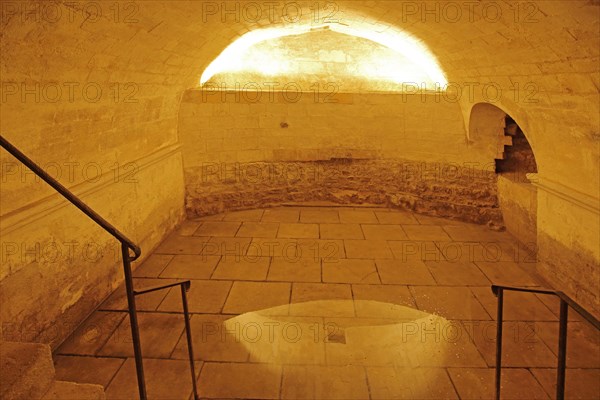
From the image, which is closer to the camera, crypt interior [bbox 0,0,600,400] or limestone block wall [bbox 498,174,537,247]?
crypt interior [bbox 0,0,600,400]

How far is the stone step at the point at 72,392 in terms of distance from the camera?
2.04 meters

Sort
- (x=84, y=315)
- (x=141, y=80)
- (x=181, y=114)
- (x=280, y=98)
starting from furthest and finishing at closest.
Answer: (x=280, y=98) < (x=181, y=114) < (x=141, y=80) < (x=84, y=315)

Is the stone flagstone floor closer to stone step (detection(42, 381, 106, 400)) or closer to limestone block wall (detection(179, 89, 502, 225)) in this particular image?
limestone block wall (detection(179, 89, 502, 225))

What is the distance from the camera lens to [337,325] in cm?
421

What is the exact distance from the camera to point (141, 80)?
5.03 metres

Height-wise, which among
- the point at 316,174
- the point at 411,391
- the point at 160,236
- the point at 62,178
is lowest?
the point at 411,391

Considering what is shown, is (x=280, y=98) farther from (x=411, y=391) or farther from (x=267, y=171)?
(x=411, y=391)

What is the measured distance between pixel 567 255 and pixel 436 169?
303 cm

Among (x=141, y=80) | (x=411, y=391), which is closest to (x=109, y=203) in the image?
(x=141, y=80)

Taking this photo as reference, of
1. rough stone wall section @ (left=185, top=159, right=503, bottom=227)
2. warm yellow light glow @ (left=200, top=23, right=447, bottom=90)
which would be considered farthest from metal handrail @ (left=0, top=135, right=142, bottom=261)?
rough stone wall section @ (left=185, top=159, right=503, bottom=227)

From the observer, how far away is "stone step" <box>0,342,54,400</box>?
1884mm

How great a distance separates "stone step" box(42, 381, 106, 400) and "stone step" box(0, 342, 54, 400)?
0.09ft

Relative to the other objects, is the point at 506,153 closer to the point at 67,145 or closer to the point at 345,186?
the point at 345,186

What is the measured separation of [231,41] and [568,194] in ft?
13.8
